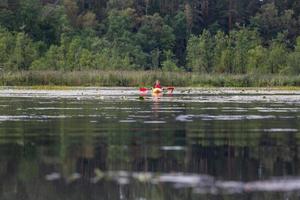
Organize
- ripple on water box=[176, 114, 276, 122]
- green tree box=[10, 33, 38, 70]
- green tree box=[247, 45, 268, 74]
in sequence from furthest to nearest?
green tree box=[10, 33, 38, 70]
green tree box=[247, 45, 268, 74]
ripple on water box=[176, 114, 276, 122]

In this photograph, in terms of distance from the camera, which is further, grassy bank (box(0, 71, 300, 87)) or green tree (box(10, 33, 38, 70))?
green tree (box(10, 33, 38, 70))

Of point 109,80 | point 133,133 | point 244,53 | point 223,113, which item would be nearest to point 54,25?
point 244,53

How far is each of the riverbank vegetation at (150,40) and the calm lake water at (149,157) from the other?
43195 mm

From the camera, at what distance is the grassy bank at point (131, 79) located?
6825 cm

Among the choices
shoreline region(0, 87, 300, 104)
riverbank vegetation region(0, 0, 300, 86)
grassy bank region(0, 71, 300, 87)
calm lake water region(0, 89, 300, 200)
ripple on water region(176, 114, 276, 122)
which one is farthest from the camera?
riverbank vegetation region(0, 0, 300, 86)

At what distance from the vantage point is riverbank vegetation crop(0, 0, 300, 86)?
255 ft

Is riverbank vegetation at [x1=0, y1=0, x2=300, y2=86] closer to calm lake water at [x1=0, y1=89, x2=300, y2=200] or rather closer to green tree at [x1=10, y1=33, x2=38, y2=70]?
green tree at [x1=10, y1=33, x2=38, y2=70]

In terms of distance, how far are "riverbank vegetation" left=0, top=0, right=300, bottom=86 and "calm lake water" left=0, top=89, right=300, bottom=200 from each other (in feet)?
142

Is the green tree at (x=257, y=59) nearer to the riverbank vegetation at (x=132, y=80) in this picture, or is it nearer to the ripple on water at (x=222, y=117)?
the riverbank vegetation at (x=132, y=80)

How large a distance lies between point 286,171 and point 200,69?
3012 inches

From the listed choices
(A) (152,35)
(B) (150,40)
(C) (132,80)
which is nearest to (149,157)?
(C) (132,80)

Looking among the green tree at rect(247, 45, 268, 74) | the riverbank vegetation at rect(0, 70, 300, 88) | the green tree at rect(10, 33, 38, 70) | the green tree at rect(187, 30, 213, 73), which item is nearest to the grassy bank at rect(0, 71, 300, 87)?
the riverbank vegetation at rect(0, 70, 300, 88)

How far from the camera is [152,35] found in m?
Result: 124

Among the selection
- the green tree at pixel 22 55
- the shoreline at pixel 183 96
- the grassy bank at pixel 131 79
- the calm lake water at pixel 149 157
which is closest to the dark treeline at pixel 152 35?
the green tree at pixel 22 55
